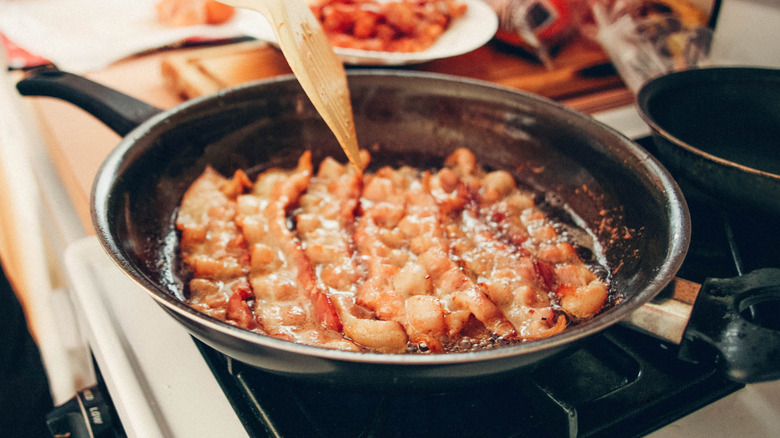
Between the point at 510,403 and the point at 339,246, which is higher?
the point at 339,246

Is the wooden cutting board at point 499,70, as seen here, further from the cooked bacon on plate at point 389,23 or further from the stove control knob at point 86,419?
the stove control knob at point 86,419

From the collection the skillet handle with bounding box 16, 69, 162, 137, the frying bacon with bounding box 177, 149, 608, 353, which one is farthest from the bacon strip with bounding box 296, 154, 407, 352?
the skillet handle with bounding box 16, 69, 162, 137

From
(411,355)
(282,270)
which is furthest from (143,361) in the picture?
(411,355)

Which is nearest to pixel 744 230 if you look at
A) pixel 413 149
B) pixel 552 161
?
pixel 552 161

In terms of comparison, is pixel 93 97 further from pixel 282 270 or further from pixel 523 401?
pixel 523 401

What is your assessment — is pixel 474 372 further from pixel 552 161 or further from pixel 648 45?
pixel 648 45

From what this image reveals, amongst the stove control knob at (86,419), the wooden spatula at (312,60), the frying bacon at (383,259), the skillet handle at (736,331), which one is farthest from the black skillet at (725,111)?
the stove control knob at (86,419)
